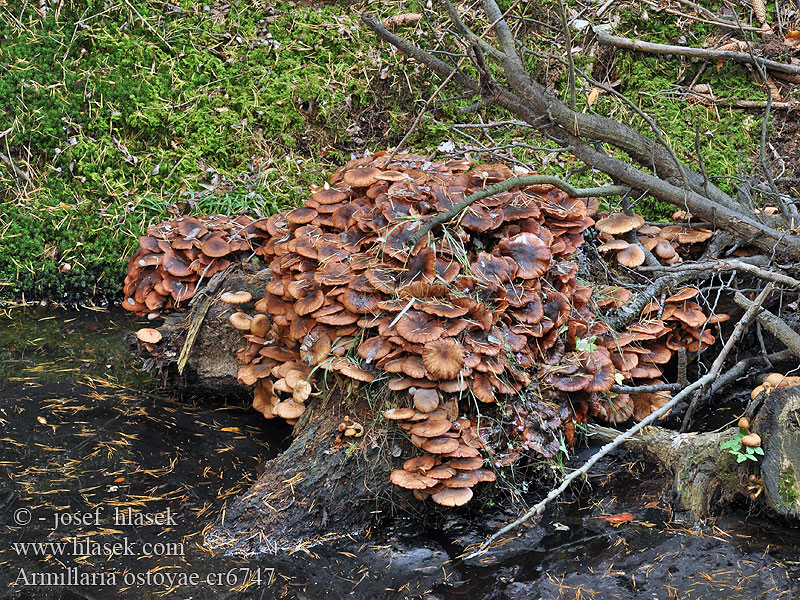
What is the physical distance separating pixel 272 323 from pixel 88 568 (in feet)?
6.24

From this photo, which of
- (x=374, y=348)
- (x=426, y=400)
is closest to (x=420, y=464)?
(x=426, y=400)

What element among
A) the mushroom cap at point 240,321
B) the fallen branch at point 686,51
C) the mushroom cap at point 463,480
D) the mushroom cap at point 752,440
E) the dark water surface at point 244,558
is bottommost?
the dark water surface at point 244,558

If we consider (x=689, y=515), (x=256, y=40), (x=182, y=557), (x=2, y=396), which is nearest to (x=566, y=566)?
(x=689, y=515)

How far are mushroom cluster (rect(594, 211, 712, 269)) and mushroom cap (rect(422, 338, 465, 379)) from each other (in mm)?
1809

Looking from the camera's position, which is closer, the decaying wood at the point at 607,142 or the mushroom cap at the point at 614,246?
the decaying wood at the point at 607,142

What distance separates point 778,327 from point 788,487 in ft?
3.80

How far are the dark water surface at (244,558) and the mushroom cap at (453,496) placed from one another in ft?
1.02

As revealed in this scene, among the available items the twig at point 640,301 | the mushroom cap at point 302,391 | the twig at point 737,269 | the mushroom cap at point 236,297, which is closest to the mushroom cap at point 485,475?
the mushroom cap at point 302,391

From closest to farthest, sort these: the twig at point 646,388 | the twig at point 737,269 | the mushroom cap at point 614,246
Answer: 1. the twig at point 737,269
2. the twig at point 646,388
3. the mushroom cap at point 614,246

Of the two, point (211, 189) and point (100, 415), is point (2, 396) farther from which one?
point (211, 189)

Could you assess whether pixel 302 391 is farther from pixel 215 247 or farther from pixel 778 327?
pixel 778 327

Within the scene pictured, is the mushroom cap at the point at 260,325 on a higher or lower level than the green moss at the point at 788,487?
higher

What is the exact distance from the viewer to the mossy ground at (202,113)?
6.54m

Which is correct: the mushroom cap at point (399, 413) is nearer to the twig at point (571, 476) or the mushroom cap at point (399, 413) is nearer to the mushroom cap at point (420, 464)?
the mushroom cap at point (420, 464)
